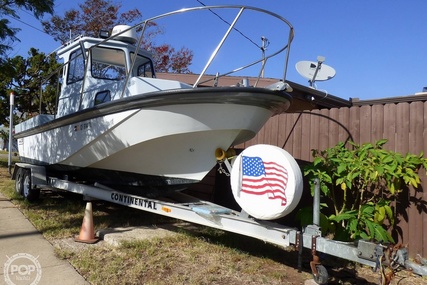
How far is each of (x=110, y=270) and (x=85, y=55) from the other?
436cm

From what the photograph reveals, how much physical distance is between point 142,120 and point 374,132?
3231 millimetres

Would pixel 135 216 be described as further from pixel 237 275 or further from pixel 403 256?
pixel 403 256

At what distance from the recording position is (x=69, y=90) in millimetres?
7242

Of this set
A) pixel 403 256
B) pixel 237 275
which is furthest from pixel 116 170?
pixel 403 256

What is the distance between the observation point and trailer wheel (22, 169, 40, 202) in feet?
23.2

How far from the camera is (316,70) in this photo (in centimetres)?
832

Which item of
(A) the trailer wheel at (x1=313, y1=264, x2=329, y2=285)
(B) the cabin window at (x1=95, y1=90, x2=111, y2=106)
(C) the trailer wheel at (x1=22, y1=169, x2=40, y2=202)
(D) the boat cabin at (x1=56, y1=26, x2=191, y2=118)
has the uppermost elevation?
(D) the boat cabin at (x1=56, y1=26, x2=191, y2=118)

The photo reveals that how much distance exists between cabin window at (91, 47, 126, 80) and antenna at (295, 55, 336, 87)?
12.4 ft

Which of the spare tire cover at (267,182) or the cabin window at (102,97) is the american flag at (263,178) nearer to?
the spare tire cover at (267,182)

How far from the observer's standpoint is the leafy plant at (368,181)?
439 cm

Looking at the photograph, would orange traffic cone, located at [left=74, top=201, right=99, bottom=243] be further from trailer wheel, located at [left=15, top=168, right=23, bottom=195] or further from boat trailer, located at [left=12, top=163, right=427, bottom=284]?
trailer wheel, located at [left=15, top=168, right=23, bottom=195]

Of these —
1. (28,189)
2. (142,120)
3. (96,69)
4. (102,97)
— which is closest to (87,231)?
(142,120)

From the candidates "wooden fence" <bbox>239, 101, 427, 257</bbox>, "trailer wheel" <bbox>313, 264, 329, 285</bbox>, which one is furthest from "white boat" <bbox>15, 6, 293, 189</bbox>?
"trailer wheel" <bbox>313, 264, 329, 285</bbox>

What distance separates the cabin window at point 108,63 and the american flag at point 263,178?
3827 millimetres
